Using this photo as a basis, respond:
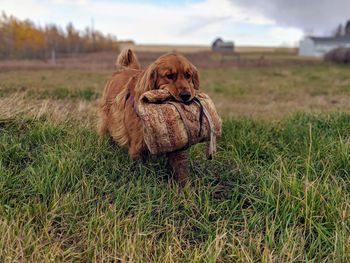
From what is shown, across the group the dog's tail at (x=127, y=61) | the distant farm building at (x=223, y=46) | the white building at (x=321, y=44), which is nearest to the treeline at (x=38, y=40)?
the distant farm building at (x=223, y=46)

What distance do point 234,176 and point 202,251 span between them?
3.51 ft

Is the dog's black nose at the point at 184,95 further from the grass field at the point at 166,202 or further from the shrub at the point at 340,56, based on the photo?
the shrub at the point at 340,56

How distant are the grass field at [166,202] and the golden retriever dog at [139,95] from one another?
0.16 m

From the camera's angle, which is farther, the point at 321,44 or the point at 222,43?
the point at 222,43

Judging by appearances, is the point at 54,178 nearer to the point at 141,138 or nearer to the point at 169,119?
the point at 141,138

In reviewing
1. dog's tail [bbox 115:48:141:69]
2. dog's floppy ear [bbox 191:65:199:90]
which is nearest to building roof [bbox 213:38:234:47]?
dog's tail [bbox 115:48:141:69]

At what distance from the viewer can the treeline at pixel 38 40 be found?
38.8 m

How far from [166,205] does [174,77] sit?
3.54ft

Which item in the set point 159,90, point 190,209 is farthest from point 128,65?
point 190,209

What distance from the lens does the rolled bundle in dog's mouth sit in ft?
8.24

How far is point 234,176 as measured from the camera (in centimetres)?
304

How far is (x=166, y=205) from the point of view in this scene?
2586 mm

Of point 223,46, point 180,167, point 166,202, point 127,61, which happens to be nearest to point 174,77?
point 180,167

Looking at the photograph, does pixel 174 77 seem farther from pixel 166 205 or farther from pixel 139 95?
pixel 166 205
